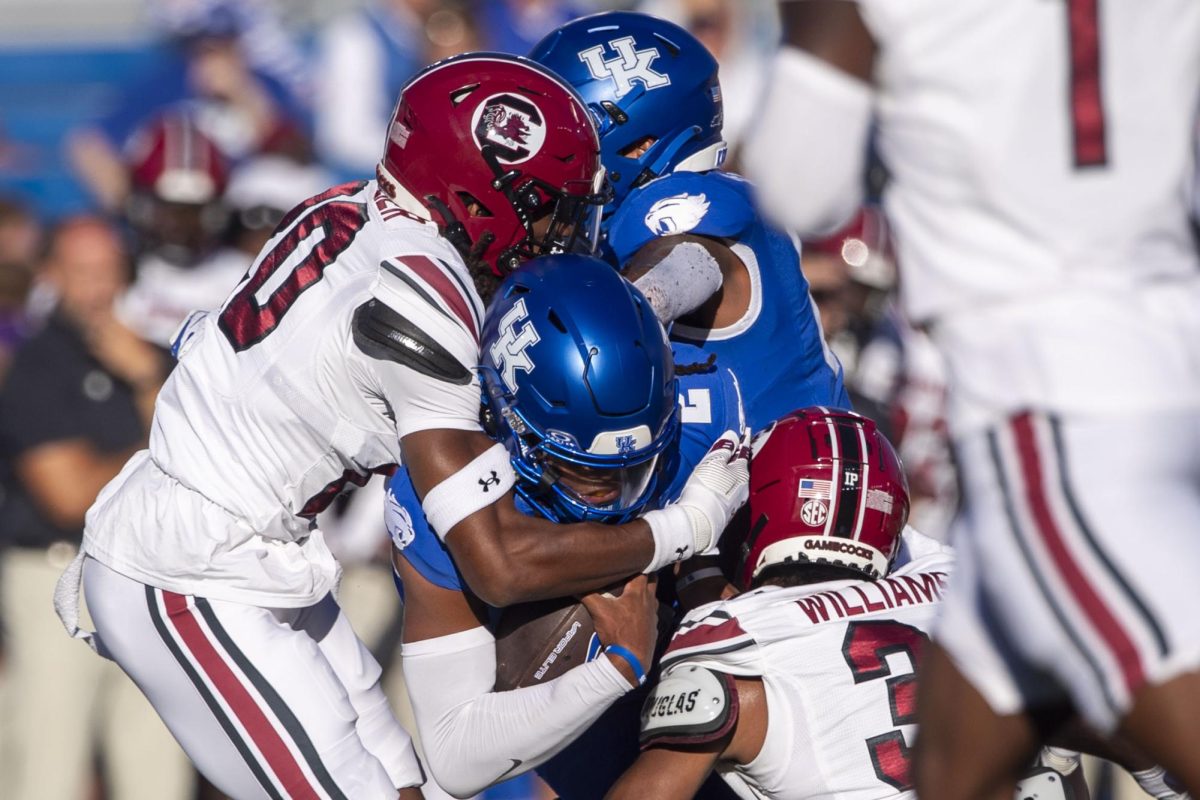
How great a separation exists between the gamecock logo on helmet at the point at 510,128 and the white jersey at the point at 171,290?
130 inches

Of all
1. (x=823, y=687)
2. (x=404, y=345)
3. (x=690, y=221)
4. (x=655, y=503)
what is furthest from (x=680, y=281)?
(x=823, y=687)

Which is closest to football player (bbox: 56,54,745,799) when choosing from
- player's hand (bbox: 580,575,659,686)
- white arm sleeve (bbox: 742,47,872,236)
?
player's hand (bbox: 580,575,659,686)

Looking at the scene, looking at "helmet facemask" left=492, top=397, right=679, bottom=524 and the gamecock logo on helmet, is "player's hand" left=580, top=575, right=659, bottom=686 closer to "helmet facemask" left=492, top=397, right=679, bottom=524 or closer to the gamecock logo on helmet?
"helmet facemask" left=492, top=397, right=679, bottom=524

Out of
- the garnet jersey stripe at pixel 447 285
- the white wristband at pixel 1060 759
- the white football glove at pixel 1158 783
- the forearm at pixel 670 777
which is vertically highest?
the garnet jersey stripe at pixel 447 285

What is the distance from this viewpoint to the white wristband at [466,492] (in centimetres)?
322

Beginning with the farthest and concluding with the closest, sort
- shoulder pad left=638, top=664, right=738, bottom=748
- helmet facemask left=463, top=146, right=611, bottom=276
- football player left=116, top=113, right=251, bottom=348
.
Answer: football player left=116, top=113, right=251, bottom=348
helmet facemask left=463, top=146, right=611, bottom=276
shoulder pad left=638, top=664, right=738, bottom=748

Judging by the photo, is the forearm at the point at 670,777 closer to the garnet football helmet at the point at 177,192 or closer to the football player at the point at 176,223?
the football player at the point at 176,223

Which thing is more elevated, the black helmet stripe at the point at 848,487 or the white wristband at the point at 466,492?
the white wristband at the point at 466,492

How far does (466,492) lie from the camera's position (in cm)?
323

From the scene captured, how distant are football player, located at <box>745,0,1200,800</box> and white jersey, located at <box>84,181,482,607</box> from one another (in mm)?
1028

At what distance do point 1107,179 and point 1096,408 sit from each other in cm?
33

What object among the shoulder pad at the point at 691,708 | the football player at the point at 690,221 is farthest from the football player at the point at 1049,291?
the football player at the point at 690,221

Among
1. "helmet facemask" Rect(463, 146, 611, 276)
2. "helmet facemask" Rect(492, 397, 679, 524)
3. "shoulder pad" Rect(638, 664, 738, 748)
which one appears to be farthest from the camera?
"helmet facemask" Rect(463, 146, 611, 276)

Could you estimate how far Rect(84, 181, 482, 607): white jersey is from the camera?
10.9ft
